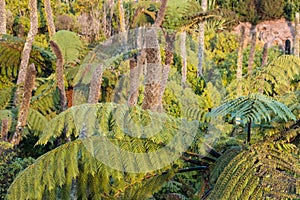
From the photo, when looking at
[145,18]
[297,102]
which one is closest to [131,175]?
[297,102]

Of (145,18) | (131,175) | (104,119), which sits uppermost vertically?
(145,18)

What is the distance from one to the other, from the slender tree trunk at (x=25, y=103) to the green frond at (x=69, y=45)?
5.15 ft

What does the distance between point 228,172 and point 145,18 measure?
472 centimetres

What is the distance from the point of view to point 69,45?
16.7 feet

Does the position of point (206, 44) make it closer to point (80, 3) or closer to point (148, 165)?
point (80, 3)

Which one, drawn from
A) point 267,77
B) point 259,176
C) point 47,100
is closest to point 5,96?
point 47,100

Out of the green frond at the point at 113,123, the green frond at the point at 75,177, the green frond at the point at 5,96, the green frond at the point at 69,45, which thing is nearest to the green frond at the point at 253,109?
the green frond at the point at 113,123

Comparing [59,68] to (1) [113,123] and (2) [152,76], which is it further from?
(1) [113,123]

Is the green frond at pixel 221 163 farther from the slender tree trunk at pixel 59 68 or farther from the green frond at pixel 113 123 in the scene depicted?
the slender tree trunk at pixel 59 68

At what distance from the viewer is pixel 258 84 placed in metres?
2.31

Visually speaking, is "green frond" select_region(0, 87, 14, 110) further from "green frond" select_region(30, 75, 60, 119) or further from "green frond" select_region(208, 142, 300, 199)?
"green frond" select_region(208, 142, 300, 199)

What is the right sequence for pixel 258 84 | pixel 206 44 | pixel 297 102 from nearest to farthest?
1. pixel 297 102
2. pixel 258 84
3. pixel 206 44

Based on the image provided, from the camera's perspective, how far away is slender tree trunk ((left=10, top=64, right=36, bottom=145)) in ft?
10.6

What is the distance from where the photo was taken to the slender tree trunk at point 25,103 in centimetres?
323
